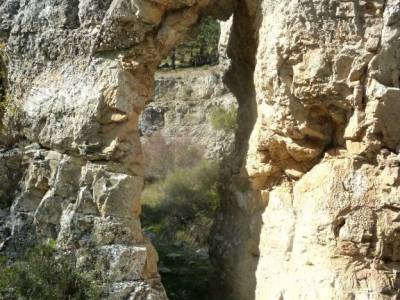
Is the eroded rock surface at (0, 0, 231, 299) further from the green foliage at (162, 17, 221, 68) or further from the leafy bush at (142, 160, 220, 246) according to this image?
the green foliage at (162, 17, 221, 68)

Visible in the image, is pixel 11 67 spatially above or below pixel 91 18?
below

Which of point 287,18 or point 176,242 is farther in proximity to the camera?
point 176,242

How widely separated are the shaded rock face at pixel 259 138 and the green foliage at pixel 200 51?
57.9 ft

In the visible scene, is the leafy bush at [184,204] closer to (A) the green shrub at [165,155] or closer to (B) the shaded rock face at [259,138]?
(A) the green shrub at [165,155]

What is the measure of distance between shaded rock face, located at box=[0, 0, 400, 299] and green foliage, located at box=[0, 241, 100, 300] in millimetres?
240

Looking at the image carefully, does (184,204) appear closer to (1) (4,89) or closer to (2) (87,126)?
(1) (4,89)

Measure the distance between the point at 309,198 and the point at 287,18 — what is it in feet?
8.34

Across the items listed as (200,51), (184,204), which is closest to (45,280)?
(184,204)

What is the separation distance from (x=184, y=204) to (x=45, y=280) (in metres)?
13.0

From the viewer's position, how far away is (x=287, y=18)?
28.7ft

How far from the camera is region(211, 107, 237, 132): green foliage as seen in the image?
933 inches

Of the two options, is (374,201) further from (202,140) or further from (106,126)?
(202,140)

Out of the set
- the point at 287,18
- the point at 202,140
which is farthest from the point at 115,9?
the point at 202,140

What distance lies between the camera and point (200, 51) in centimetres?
2972
